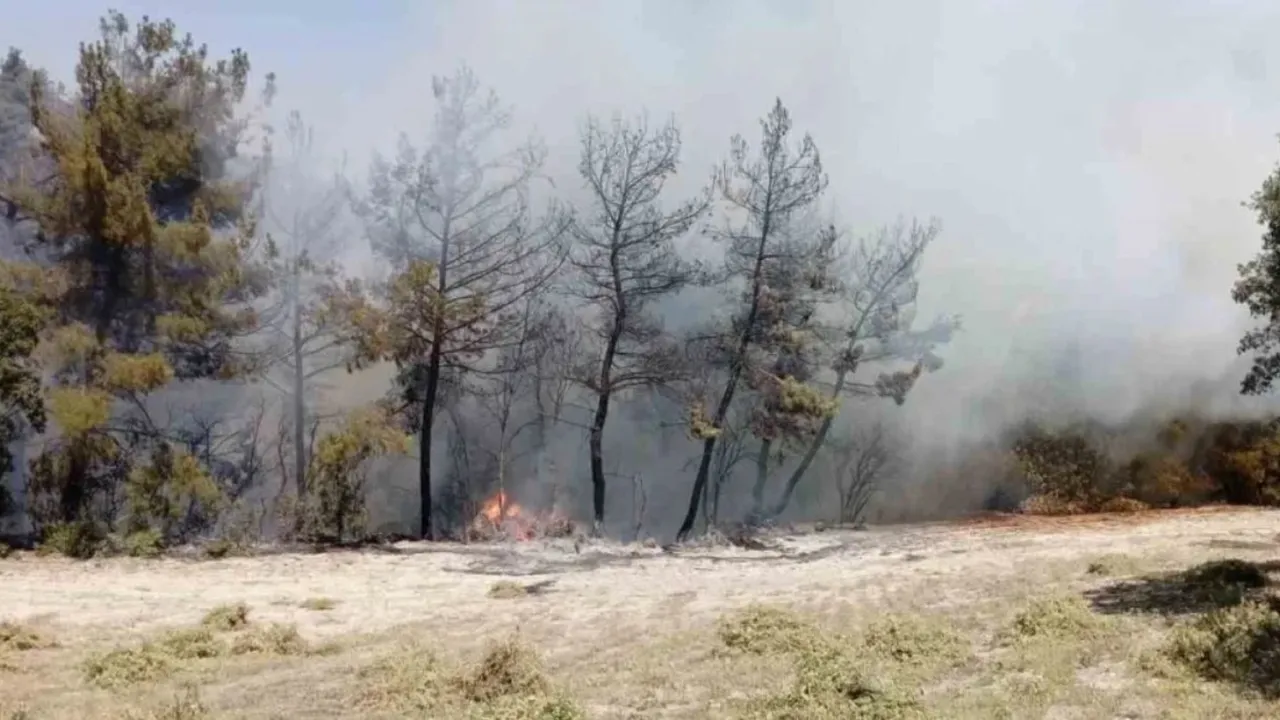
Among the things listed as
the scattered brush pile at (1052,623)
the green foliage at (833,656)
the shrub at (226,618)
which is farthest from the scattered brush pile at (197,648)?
the scattered brush pile at (1052,623)

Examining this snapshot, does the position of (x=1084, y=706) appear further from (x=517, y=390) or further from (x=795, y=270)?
(x=517, y=390)

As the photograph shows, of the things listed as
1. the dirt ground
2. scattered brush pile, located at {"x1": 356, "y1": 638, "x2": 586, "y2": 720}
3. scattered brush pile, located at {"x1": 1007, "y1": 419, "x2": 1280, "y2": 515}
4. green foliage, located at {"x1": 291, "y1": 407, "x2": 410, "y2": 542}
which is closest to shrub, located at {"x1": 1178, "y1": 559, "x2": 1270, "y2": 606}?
the dirt ground

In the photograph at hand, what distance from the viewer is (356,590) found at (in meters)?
21.0

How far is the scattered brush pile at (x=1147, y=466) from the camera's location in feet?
108

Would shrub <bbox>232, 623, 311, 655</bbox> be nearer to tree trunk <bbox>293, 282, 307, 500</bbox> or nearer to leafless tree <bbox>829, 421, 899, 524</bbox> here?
tree trunk <bbox>293, 282, 307, 500</bbox>

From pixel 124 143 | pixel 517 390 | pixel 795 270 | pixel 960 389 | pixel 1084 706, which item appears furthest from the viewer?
pixel 960 389

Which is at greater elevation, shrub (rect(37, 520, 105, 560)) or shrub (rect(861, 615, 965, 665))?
shrub (rect(37, 520, 105, 560))

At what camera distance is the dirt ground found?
12.0 meters

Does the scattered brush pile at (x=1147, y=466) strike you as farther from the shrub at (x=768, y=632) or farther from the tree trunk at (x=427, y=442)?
the shrub at (x=768, y=632)

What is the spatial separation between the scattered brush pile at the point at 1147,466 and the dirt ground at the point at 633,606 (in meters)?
2.96

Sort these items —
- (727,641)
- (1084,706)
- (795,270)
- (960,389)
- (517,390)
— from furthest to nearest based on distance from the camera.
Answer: (960,389)
(517,390)
(795,270)
(727,641)
(1084,706)

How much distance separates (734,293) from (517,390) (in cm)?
763

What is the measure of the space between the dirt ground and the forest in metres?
3.11

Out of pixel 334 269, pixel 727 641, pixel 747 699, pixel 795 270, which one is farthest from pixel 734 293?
pixel 747 699
